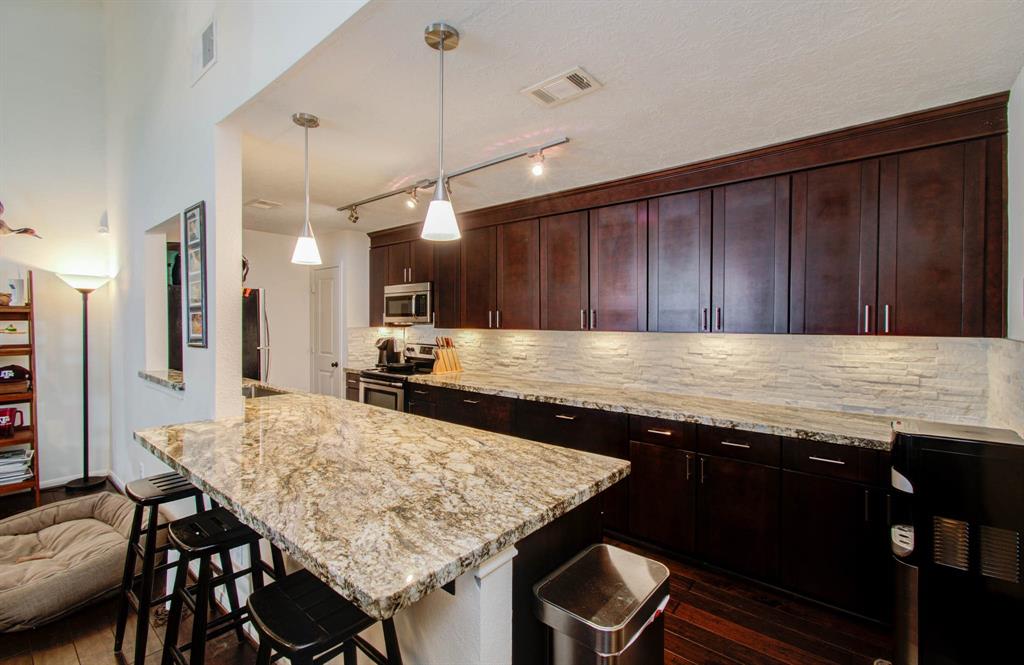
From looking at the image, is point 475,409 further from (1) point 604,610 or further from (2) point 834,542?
(1) point 604,610

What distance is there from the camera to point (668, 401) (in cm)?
294

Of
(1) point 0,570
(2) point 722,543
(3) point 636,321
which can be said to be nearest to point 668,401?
(3) point 636,321

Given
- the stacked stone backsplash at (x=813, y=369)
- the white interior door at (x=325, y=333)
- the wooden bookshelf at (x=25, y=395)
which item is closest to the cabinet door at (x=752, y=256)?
the stacked stone backsplash at (x=813, y=369)

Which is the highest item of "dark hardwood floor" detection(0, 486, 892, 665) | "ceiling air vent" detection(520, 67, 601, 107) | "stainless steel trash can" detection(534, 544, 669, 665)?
"ceiling air vent" detection(520, 67, 601, 107)

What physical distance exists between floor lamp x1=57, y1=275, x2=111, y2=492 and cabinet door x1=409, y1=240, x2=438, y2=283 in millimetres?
2710

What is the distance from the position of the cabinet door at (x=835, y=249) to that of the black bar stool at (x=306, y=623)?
2569 mm

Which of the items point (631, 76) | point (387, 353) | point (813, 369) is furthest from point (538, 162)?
point (387, 353)

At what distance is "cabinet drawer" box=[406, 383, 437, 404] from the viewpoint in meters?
4.02

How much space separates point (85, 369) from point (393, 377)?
2.63 m

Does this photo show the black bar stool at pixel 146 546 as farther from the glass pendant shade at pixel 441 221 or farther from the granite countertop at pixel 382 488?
the glass pendant shade at pixel 441 221

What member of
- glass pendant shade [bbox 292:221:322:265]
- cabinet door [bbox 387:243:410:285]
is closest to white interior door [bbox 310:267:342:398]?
cabinet door [bbox 387:243:410:285]

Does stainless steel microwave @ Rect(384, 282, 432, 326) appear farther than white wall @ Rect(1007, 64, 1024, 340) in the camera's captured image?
Yes

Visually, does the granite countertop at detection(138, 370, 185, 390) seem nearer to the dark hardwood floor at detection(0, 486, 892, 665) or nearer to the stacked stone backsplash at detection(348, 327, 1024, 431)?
the dark hardwood floor at detection(0, 486, 892, 665)

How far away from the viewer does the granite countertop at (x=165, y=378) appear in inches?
106
